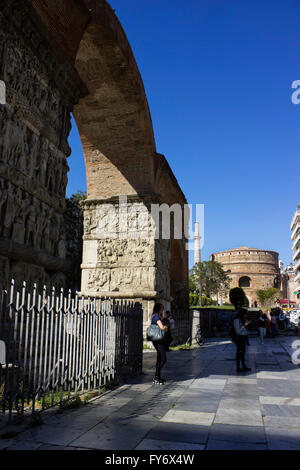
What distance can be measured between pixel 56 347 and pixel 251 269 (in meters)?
54.6

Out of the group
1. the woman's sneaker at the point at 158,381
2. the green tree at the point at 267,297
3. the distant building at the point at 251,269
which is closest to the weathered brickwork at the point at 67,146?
the woman's sneaker at the point at 158,381

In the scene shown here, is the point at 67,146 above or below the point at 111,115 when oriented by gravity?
below

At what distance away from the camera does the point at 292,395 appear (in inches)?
184

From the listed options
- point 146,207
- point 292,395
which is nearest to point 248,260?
point 146,207

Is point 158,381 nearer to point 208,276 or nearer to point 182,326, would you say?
point 182,326

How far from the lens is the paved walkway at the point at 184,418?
2.88 meters

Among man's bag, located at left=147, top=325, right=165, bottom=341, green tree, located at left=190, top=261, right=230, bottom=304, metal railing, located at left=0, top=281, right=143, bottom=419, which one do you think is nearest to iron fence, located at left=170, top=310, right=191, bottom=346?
metal railing, located at left=0, top=281, right=143, bottom=419

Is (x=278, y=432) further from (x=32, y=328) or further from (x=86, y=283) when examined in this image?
(x=86, y=283)

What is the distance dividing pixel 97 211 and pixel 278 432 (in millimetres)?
9719

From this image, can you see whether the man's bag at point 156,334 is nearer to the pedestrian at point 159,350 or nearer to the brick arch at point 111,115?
the pedestrian at point 159,350

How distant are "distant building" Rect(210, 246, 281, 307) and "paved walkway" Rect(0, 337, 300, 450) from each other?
5132cm

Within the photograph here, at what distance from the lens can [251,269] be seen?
56031mm
